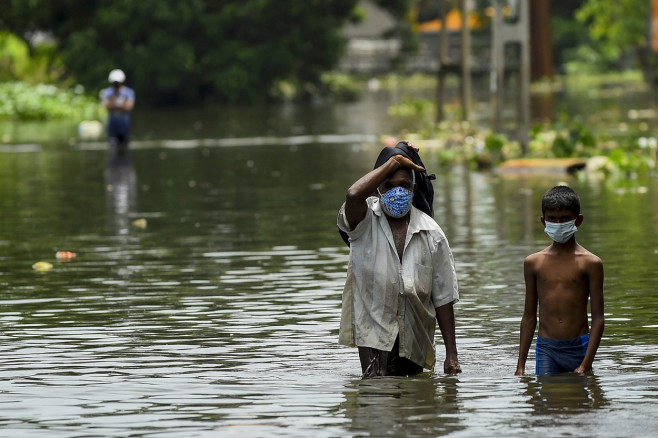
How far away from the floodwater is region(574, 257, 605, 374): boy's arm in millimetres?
220

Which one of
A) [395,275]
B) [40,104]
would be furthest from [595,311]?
[40,104]

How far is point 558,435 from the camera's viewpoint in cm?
739

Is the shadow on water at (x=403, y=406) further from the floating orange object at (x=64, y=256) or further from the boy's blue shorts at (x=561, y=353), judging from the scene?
the floating orange object at (x=64, y=256)

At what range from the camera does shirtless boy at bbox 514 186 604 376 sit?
8.17 metres

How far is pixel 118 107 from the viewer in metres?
32.2

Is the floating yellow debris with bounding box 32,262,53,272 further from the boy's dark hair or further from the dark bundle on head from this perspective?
the boy's dark hair

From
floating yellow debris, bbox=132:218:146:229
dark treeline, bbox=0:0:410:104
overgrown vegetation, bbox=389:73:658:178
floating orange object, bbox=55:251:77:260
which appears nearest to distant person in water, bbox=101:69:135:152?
overgrown vegetation, bbox=389:73:658:178

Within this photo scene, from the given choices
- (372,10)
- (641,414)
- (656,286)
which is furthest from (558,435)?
(372,10)

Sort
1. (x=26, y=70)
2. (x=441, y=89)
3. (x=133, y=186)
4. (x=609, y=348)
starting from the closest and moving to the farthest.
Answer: (x=609, y=348), (x=133, y=186), (x=441, y=89), (x=26, y=70)

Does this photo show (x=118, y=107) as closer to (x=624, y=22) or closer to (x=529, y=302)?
(x=529, y=302)

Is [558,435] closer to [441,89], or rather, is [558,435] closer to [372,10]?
[441,89]

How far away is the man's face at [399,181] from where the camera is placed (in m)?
8.26

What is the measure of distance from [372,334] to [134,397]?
1.26 metres

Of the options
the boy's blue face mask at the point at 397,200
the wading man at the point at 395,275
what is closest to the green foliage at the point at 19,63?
the wading man at the point at 395,275
